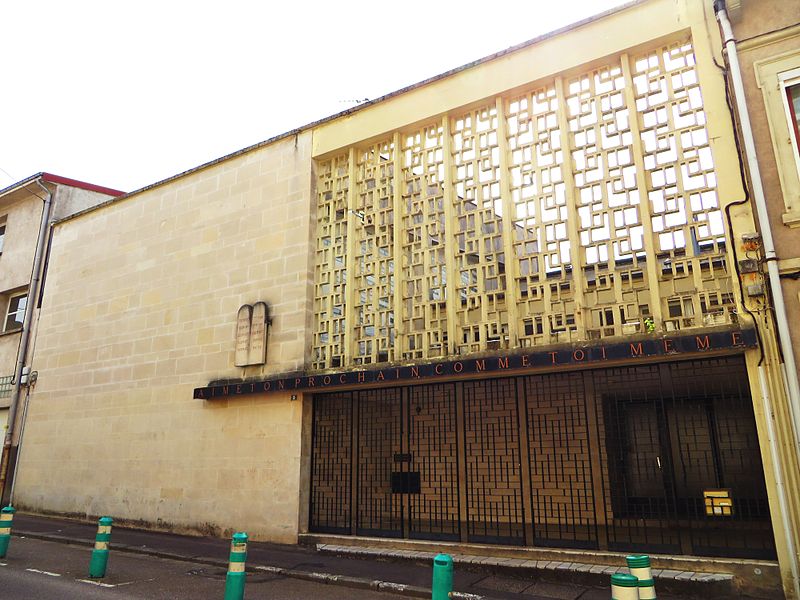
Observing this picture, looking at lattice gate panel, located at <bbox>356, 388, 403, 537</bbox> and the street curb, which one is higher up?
lattice gate panel, located at <bbox>356, 388, 403, 537</bbox>

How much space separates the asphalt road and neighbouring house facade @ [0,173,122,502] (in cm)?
828

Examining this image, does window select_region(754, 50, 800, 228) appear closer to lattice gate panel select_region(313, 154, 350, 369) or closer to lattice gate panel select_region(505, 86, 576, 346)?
lattice gate panel select_region(505, 86, 576, 346)

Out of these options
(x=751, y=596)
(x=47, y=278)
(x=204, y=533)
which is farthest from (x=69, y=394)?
(x=751, y=596)

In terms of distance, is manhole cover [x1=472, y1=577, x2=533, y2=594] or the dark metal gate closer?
manhole cover [x1=472, y1=577, x2=533, y2=594]

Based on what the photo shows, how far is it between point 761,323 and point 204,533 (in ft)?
33.0

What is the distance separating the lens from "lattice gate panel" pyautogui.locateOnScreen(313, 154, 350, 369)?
11117 mm

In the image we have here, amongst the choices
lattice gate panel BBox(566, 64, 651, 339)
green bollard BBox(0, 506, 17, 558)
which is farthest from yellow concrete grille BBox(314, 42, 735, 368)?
green bollard BBox(0, 506, 17, 558)

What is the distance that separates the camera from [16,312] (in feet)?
56.7

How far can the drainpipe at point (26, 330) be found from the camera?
15305 mm

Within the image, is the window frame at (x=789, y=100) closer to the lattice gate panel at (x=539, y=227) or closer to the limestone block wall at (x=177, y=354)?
the lattice gate panel at (x=539, y=227)

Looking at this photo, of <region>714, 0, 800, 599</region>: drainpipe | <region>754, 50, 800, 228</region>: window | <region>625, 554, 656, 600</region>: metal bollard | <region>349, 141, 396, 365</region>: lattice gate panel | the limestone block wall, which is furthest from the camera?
the limestone block wall

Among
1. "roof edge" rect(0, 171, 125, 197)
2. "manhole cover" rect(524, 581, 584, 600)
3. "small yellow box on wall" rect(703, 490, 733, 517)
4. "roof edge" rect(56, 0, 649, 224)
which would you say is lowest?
"manhole cover" rect(524, 581, 584, 600)

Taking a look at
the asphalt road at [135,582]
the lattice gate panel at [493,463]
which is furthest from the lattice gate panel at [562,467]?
the asphalt road at [135,582]

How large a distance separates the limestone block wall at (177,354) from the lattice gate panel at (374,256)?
3.63ft
